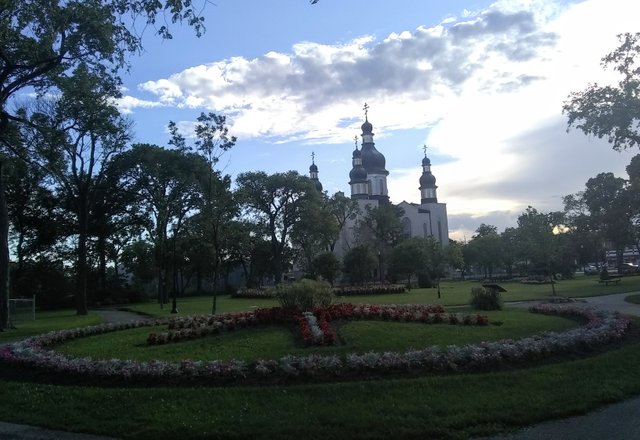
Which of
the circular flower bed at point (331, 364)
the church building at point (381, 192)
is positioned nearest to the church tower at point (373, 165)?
the church building at point (381, 192)

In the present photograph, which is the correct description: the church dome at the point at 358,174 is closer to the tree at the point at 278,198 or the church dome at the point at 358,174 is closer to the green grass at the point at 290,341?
the tree at the point at 278,198

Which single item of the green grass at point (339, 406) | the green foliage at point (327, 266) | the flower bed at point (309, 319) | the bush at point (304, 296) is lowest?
the green grass at point (339, 406)

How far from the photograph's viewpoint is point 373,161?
10319 cm

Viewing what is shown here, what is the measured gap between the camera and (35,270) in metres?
50.5

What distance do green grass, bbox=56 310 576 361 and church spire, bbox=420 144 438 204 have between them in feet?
321

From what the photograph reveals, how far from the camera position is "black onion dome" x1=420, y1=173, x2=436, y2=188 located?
113 meters

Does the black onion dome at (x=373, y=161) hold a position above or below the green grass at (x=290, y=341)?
above

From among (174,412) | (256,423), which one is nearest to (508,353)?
(256,423)

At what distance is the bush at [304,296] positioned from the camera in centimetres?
1645

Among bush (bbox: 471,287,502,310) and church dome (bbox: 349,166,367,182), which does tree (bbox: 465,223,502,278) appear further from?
bush (bbox: 471,287,502,310)

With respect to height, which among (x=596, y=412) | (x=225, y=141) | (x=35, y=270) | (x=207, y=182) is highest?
(x=225, y=141)

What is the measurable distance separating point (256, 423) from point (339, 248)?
286ft

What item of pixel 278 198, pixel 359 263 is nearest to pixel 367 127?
pixel 278 198

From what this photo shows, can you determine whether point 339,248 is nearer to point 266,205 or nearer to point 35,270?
point 266,205
